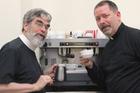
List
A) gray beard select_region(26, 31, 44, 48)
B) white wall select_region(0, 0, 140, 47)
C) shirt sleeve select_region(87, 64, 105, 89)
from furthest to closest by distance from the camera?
1. white wall select_region(0, 0, 140, 47)
2. shirt sleeve select_region(87, 64, 105, 89)
3. gray beard select_region(26, 31, 44, 48)

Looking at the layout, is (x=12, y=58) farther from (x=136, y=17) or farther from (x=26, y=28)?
(x=136, y=17)

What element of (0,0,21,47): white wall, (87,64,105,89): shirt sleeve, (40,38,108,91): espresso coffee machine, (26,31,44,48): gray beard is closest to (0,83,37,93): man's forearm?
(26,31,44,48): gray beard

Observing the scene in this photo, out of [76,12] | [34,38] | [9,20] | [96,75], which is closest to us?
[34,38]

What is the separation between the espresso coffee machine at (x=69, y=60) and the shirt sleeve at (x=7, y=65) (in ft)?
1.80

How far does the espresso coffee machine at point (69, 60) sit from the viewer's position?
2.14m

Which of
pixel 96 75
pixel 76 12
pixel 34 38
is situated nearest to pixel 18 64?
pixel 34 38

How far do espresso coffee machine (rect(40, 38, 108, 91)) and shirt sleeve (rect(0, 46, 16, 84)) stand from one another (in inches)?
21.6

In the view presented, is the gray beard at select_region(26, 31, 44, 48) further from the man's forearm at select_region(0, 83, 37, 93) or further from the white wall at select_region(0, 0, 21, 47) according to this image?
the white wall at select_region(0, 0, 21, 47)

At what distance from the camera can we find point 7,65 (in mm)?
1614

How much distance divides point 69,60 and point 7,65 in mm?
988

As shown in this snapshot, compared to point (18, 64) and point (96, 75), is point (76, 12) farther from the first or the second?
point (18, 64)

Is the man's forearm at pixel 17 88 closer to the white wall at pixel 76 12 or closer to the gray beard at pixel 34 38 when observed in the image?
the gray beard at pixel 34 38

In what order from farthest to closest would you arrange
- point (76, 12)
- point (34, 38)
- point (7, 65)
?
point (76, 12) < point (34, 38) < point (7, 65)

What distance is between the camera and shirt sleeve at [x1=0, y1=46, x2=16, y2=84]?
1606 millimetres
